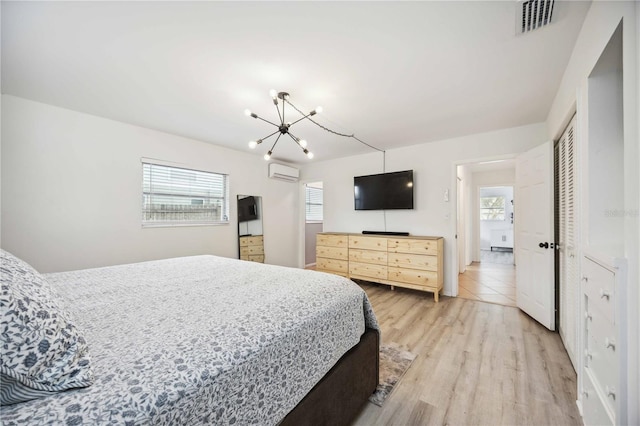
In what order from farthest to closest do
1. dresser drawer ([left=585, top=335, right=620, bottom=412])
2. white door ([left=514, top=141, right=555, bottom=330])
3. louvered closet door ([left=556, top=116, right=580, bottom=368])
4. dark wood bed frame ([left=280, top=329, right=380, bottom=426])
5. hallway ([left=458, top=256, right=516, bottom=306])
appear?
hallway ([left=458, top=256, right=516, bottom=306]) → white door ([left=514, top=141, right=555, bottom=330]) → louvered closet door ([left=556, top=116, right=580, bottom=368]) → dark wood bed frame ([left=280, top=329, right=380, bottom=426]) → dresser drawer ([left=585, top=335, right=620, bottom=412])

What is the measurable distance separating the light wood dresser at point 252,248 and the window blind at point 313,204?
1.99 m

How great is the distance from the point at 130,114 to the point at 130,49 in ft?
4.27

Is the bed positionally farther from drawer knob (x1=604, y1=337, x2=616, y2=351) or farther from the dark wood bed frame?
drawer knob (x1=604, y1=337, x2=616, y2=351)

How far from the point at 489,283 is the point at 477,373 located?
121 inches

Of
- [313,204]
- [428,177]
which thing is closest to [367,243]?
[428,177]

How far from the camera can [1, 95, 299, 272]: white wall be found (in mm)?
2393

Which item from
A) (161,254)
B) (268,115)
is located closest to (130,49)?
Answer: (268,115)

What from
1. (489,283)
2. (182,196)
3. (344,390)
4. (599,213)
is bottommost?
(489,283)

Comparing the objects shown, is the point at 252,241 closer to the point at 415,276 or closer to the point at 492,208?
the point at 415,276

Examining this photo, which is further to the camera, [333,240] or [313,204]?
[313,204]

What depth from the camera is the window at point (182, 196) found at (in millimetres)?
3289

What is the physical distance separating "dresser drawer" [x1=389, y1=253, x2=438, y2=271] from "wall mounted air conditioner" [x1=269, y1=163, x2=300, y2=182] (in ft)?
8.21

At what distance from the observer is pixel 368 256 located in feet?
13.4

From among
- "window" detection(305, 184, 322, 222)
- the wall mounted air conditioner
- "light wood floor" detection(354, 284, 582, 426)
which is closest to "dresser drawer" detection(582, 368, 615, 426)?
"light wood floor" detection(354, 284, 582, 426)
